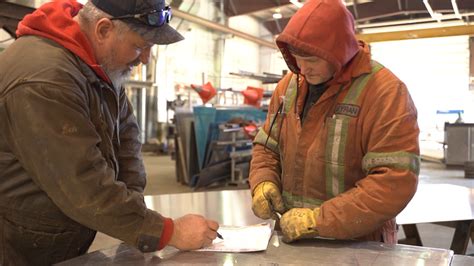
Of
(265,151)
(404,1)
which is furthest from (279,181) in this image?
(404,1)

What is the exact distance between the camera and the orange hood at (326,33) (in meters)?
1.17

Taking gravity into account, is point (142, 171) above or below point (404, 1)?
below

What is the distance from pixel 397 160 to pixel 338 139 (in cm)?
17

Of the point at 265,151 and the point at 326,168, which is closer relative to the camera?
the point at 326,168

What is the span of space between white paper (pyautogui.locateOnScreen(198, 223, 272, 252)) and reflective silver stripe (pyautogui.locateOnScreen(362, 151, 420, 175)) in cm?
36

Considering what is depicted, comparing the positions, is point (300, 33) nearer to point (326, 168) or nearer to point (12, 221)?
point (326, 168)

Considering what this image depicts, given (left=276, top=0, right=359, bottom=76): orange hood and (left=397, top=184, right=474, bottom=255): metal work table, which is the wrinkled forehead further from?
(left=397, top=184, right=474, bottom=255): metal work table

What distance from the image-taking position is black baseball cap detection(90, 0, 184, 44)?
1.06m

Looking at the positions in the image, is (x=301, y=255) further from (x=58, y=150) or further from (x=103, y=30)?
(x=103, y=30)

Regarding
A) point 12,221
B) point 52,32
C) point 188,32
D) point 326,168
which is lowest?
point 12,221

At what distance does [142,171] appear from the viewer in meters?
1.41

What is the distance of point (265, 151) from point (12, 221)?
2.43 ft

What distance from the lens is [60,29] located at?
105cm

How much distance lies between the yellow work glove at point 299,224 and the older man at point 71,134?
0.19 meters
